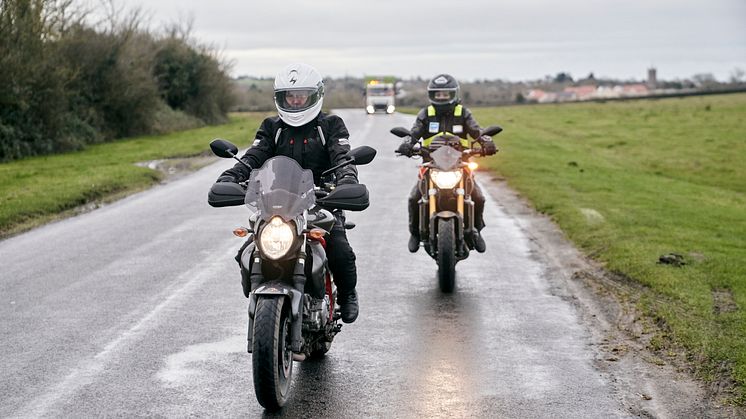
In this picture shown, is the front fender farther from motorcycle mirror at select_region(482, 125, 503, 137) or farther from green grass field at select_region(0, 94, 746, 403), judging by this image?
motorcycle mirror at select_region(482, 125, 503, 137)

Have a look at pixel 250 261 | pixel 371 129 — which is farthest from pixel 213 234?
pixel 371 129

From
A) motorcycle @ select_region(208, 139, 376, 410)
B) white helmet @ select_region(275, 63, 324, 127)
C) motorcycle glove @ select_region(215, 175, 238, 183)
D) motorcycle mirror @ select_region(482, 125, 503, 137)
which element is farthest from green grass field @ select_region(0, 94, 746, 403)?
motorcycle glove @ select_region(215, 175, 238, 183)

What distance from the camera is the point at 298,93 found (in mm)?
7121

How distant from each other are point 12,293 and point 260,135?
422cm

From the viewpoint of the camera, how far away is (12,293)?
10242mm

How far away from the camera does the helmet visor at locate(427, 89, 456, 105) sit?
37.3 feet

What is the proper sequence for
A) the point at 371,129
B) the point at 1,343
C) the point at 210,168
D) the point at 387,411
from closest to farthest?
the point at 387,411
the point at 1,343
the point at 210,168
the point at 371,129

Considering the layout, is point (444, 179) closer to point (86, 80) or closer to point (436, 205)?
point (436, 205)

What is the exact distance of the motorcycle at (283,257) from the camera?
6039 millimetres

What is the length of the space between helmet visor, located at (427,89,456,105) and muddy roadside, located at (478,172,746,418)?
87.9 inches

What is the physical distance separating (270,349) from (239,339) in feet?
7.75

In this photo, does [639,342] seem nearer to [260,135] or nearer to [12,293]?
[260,135]

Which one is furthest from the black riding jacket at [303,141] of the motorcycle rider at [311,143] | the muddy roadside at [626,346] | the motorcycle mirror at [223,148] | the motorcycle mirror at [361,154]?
the muddy roadside at [626,346]

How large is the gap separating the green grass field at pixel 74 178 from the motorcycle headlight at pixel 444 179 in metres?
7.35
